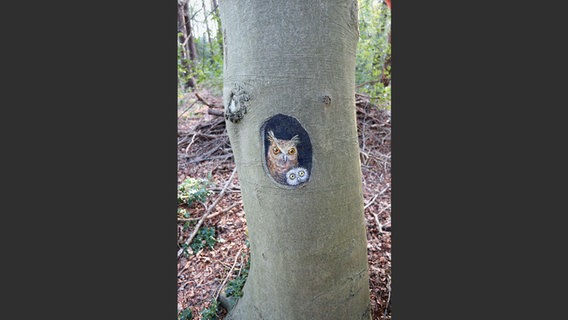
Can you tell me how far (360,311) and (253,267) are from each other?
61cm

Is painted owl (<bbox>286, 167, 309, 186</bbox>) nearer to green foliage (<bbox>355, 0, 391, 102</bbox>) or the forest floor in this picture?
A: the forest floor

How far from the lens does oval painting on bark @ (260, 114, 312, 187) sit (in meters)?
1.29

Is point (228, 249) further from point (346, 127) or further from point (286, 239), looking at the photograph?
point (346, 127)

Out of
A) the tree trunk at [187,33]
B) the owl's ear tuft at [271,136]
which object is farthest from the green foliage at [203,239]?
the tree trunk at [187,33]

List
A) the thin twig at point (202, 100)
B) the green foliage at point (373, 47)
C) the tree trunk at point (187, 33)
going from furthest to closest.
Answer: the green foliage at point (373, 47)
the tree trunk at point (187, 33)
the thin twig at point (202, 100)

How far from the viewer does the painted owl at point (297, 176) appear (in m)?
1.32

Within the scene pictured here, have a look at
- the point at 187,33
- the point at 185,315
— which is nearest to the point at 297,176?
the point at 185,315

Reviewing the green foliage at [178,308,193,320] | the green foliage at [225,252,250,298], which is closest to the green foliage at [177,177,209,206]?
the green foliage at [225,252,250,298]

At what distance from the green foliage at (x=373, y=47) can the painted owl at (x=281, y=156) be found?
484cm

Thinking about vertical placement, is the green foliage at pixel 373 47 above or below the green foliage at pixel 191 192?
above

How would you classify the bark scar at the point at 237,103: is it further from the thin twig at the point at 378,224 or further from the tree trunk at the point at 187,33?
the tree trunk at the point at 187,33

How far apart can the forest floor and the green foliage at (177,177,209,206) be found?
0.07 metres

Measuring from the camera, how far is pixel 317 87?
130cm

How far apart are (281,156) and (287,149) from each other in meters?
Result: 0.04
